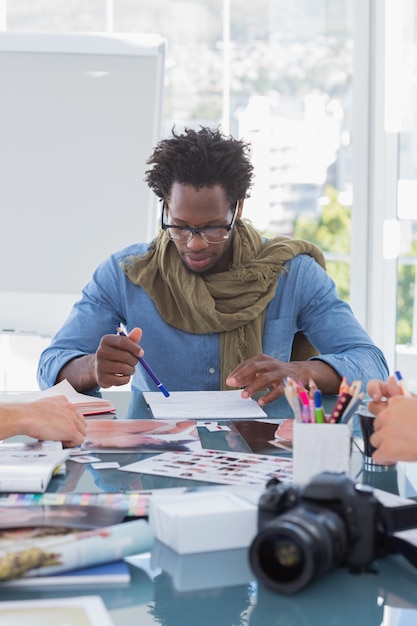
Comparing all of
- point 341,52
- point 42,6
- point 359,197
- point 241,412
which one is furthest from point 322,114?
point 241,412

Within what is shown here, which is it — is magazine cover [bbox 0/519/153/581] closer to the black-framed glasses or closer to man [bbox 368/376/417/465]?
man [bbox 368/376/417/465]

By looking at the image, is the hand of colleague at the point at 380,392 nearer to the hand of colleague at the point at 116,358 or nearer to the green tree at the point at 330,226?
the hand of colleague at the point at 116,358

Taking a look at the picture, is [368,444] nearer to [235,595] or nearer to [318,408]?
[318,408]

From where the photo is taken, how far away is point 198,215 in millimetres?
2230

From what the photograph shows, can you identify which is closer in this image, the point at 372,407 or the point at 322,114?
the point at 372,407

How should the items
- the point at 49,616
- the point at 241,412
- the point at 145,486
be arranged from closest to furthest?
1. the point at 49,616
2. the point at 145,486
3. the point at 241,412

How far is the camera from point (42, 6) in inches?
179

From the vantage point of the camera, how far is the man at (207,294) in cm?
227

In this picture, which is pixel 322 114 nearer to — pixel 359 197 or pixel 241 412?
pixel 359 197

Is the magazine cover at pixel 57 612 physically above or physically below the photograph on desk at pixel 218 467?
below

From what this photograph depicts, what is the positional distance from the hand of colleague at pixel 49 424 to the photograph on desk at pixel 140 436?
0.10 ft

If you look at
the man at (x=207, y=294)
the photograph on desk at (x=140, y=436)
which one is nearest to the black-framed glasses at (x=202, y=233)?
the man at (x=207, y=294)

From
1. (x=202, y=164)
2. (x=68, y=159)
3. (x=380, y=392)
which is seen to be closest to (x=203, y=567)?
(x=380, y=392)

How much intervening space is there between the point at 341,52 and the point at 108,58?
81.6 inches
